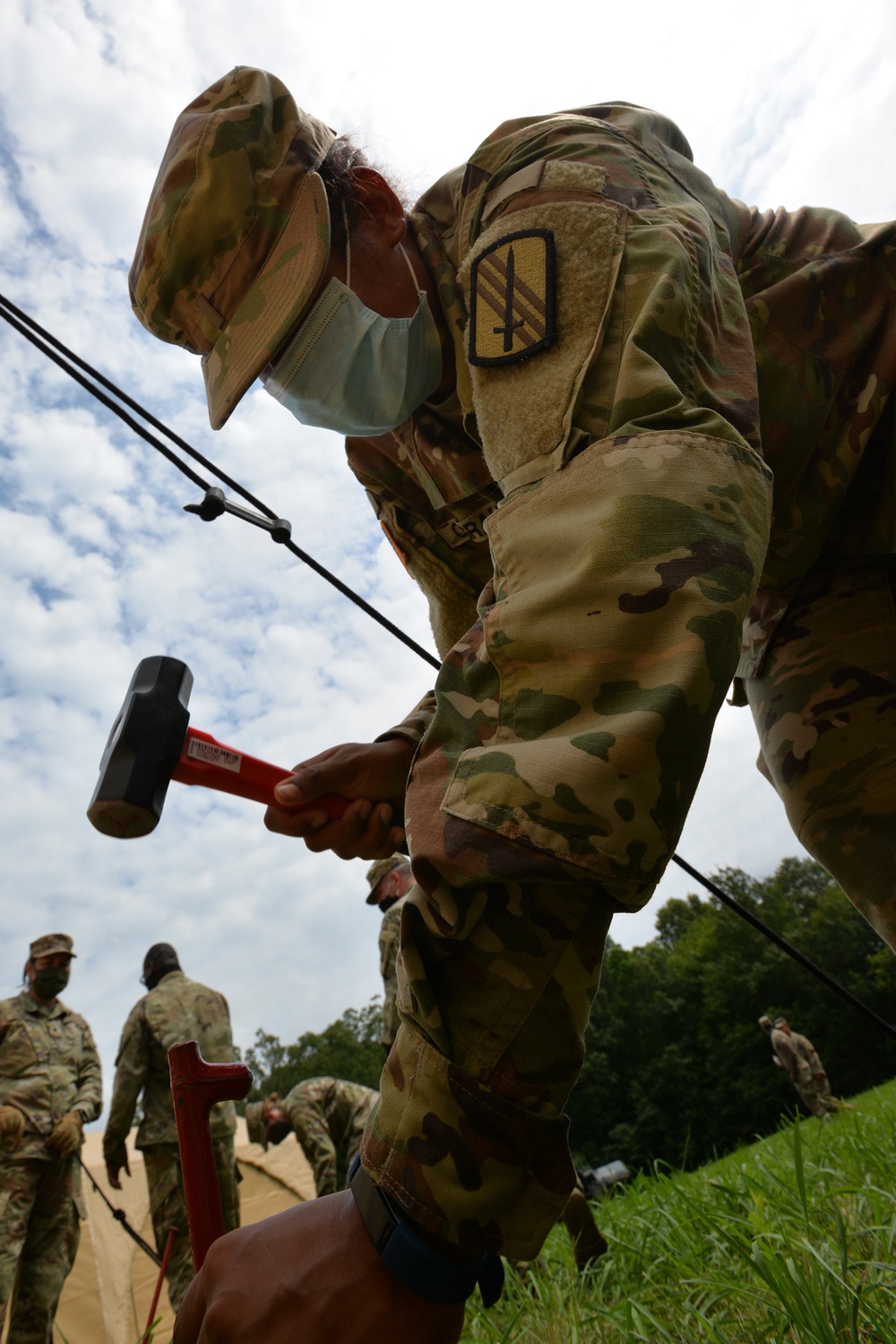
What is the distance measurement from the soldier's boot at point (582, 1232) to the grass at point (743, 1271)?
0.20 feet

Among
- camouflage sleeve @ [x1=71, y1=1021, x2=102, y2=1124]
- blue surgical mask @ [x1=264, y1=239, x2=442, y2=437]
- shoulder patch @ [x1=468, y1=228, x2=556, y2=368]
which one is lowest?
shoulder patch @ [x1=468, y1=228, x2=556, y2=368]

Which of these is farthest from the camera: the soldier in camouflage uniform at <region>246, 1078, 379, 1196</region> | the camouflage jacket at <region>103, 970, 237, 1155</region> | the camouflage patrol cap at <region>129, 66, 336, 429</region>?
the soldier in camouflage uniform at <region>246, 1078, 379, 1196</region>

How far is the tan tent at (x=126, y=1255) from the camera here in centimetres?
742

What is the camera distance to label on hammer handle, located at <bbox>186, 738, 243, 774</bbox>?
1.50m

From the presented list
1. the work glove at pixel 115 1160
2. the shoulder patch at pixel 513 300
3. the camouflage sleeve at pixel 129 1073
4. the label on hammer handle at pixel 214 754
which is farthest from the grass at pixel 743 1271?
the work glove at pixel 115 1160

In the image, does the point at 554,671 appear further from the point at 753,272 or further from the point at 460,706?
the point at 753,272

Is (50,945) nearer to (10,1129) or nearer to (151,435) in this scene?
(10,1129)

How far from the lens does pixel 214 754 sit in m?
1.53

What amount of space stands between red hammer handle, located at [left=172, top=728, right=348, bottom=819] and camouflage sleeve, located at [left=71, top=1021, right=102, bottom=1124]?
5255 millimetres

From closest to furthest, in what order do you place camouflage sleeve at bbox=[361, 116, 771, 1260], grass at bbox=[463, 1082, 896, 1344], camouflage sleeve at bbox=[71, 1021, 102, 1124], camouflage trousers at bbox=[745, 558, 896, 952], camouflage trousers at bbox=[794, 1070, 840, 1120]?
1. camouflage sleeve at bbox=[361, 116, 771, 1260]
2. grass at bbox=[463, 1082, 896, 1344]
3. camouflage trousers at bbox=[745, 558, 896, 952]
4. camouflage sleeve at bbox=[71, 1021, 102, 1124]
5. camouflage trousers at bbox=[794, 1070, 840, 1120]

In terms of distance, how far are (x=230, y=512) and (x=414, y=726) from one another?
1.00 metres

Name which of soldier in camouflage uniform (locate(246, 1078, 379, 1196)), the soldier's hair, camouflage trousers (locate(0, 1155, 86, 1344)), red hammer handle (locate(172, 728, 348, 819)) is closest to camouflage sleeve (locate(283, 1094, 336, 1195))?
soldier in camouflage uniform (locate(246, 1078, 379, 1196))

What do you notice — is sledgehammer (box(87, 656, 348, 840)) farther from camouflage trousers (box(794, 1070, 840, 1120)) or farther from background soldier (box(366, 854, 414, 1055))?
camouflage trousers (box(794, 1070, 840, 1120))

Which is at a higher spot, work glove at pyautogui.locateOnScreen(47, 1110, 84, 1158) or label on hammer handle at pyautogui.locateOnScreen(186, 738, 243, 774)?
work glove at pyautogui.locateOnScreen(47, 1110, 84, 1158)
